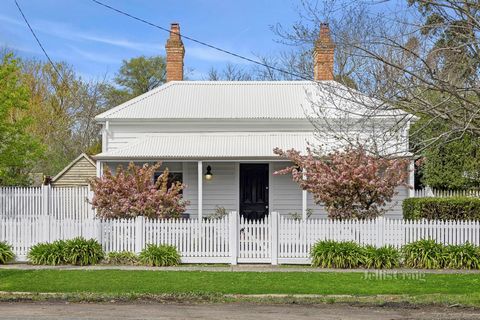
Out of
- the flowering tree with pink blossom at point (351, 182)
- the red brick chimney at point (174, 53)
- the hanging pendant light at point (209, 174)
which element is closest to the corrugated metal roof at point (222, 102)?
the red brick chimney at point (174, 53)

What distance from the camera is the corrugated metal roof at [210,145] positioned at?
1977cm

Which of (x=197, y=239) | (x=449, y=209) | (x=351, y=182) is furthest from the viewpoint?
(x=351, y=182)

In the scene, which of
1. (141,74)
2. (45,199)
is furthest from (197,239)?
(141,74)

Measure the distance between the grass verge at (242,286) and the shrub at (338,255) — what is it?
0.79 m

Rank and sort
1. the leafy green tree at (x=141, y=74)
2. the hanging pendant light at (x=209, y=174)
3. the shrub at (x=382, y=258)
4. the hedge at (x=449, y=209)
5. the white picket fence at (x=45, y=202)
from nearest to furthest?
the shrub at (x=382, y=258) < the hedge at (x=449, y=209) < the hanging pendant light at (x=209, y=174) < the white picket fence at (x=45, y=202) < the leafy green tree at (x=141, y=74)

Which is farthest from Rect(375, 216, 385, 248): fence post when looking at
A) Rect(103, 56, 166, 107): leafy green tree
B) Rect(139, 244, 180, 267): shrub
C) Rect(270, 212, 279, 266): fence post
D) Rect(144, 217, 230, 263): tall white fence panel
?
Rect(103, 56, 166, 107): leafy green tree

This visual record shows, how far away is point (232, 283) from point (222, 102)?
36.9 ft

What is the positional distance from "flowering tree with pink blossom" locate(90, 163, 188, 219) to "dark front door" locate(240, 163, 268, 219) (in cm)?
508

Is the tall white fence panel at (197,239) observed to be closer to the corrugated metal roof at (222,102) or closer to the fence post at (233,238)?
the fence post at (233,238)

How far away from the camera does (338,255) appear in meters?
14.6

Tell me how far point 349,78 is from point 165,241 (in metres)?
5.97

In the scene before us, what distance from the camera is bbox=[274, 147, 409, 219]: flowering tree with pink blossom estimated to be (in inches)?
634

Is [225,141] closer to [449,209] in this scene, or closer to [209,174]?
[209,174]

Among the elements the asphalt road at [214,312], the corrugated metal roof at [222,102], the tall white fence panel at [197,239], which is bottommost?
the asphalt road at [214,312]
